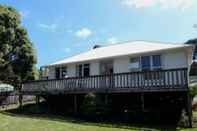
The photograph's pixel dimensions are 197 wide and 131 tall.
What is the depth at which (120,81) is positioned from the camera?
17391 millimetres

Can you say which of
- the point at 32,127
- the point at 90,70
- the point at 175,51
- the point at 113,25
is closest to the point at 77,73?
the point at 90,70

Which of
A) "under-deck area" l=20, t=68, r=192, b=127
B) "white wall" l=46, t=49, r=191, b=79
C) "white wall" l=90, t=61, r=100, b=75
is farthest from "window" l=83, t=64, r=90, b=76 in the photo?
"white wall" l=46, t=49, r=191, b=79

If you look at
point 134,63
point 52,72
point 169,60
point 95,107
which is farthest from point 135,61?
point 52,72

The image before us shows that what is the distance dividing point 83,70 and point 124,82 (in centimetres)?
709

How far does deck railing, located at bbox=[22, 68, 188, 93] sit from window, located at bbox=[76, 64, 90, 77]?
307 cm

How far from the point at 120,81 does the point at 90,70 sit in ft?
20.1

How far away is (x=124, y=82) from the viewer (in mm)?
17141

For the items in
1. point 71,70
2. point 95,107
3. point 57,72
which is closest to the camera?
point 95,107

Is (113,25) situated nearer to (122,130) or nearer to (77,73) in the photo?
(77,73)

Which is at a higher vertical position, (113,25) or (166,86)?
(113,25)

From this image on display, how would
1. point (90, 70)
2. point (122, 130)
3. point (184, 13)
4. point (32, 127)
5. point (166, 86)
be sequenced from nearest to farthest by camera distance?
1. point (122, 130)
2. point (32, 127)
3. point (166, 86)
4. point (184, 13)
5. point (90, 70)

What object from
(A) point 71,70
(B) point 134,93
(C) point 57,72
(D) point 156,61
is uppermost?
(D) point 156,61

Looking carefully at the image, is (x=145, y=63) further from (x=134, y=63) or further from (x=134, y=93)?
(x=134, y=93)

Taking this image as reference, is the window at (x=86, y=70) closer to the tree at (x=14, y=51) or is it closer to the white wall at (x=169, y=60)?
the white wall at (x=169, y=60)
